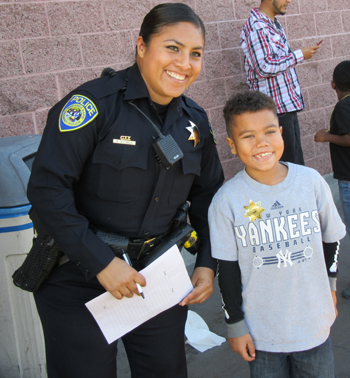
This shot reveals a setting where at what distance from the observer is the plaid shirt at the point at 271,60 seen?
383cm

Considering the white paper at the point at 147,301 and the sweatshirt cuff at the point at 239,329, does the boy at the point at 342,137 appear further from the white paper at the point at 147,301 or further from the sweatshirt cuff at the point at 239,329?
the white paper at the point at 147,301

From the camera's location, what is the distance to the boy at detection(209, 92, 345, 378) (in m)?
1.64

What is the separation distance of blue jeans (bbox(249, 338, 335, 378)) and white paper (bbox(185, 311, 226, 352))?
1089 mm

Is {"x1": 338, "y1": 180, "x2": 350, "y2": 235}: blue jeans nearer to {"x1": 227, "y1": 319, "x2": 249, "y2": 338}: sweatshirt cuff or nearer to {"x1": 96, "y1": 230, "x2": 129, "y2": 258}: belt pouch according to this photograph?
{"x1": 227, "y1": 319, "x2": 249, "y2": 338}: sweatshirt cuff

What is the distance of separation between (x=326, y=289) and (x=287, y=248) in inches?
9.6

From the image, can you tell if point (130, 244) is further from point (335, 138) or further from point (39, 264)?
point (335, 138)

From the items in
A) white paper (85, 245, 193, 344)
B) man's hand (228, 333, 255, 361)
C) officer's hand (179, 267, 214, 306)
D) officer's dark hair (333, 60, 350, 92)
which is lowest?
man's hand (228, 333, 255, 361)

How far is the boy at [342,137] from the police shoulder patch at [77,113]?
216cm

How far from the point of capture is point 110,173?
1610 mm

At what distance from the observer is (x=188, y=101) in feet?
6.37

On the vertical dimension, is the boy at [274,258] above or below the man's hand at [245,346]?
above

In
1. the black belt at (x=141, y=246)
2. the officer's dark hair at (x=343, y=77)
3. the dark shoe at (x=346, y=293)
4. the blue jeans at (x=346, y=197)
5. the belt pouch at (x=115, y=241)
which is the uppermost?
the officer's dark hair at (x=343, y=77)

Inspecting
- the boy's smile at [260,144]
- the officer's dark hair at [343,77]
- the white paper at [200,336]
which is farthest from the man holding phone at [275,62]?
the boy's smile at [260,144]

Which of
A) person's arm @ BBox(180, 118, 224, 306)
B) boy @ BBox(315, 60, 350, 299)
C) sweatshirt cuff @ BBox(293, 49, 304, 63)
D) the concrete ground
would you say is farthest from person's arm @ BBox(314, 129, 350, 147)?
person's arm @ BBox(180, 118, 224, 306)
